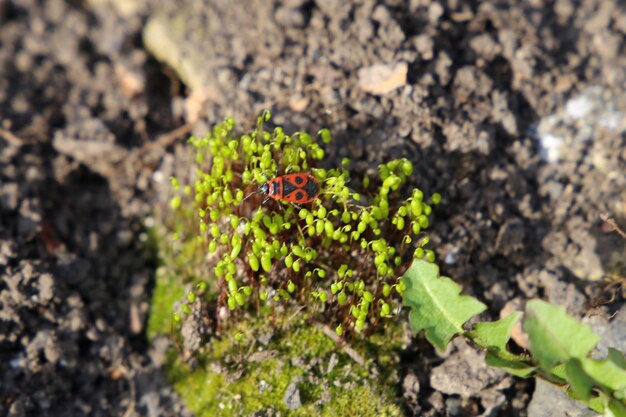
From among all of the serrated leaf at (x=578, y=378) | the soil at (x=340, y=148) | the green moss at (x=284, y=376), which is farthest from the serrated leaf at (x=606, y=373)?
the green moss at (x=284, y=376)

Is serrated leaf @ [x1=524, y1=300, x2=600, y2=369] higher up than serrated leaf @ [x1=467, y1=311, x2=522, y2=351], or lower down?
lower down

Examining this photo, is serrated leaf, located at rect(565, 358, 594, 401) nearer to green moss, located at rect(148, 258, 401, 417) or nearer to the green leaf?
the green leaf

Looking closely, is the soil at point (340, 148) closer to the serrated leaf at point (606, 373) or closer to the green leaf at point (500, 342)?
the green leaf at point (500, 342)

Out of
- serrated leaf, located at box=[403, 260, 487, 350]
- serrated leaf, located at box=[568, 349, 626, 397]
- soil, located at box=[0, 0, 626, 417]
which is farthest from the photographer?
soil, located at box=[0, 0, 626, 417]

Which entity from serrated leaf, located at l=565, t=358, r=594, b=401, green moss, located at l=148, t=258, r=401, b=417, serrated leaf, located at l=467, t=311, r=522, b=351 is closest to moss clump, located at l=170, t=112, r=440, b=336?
green moss, located at l=148, t=258, r=401, b=417

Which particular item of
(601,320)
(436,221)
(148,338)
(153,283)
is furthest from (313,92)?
(601,320)

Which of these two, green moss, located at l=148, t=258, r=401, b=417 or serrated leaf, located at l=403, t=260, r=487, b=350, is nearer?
serrated leaf, located at l=403, t=260, r=487, b=350
